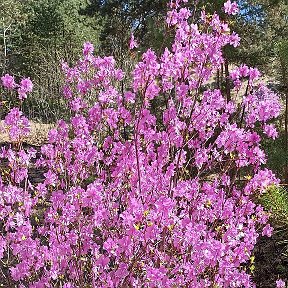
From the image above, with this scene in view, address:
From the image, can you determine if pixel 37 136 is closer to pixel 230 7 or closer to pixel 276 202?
pixel 276 202

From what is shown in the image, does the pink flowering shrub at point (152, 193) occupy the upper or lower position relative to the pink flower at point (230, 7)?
lower

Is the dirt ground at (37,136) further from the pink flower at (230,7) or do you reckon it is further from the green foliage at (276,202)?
the pink flower at (230,7)

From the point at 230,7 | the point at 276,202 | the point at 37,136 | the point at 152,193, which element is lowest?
the point at 37,136

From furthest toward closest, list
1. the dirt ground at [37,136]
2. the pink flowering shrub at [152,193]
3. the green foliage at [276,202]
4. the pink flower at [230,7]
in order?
the dirt ground at [37,136], the green foliage at [276,202], the pink flower at [230,7], the pink flowering shrub at [152,193]

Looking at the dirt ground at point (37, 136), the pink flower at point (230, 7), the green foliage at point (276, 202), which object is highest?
the pink flower at point (230, 7)

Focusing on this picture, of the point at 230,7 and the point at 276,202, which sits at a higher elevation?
the point at 230,7

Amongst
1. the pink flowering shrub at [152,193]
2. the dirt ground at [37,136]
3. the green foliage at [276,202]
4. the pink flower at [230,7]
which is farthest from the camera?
the dirt ground at [37,136]

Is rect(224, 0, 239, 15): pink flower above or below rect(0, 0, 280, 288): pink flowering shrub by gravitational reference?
above

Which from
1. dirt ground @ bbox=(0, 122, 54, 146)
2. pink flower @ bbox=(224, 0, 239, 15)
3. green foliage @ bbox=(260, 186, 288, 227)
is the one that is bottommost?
dirt ground @ bbox=(0, 122, 54, 146)

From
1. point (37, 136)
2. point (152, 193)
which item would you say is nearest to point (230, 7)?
point (152, 193)

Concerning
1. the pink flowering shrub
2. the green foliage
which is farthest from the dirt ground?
the green foliage

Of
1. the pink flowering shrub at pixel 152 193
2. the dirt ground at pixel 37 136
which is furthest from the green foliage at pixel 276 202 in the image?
the dirt ground at pixel 37 136

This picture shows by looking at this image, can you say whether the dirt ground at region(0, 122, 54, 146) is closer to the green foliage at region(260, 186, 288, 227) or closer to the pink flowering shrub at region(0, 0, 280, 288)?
the pink flowering shrub at region(0, 0, 280, 288)

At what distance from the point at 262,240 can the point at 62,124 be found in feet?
11.1
